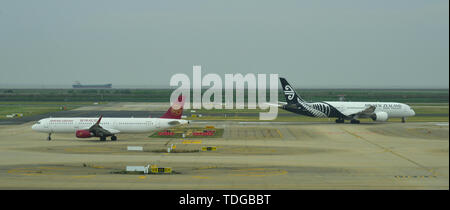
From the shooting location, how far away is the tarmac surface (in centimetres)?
3550

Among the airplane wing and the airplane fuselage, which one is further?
the airplane fuselage

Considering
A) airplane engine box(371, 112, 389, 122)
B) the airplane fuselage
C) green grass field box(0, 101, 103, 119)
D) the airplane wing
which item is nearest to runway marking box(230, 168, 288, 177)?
the airplane fuselage

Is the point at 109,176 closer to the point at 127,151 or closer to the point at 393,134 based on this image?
the point at 127,151

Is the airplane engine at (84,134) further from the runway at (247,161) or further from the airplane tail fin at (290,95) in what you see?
the airplane tail fin at (290,95)

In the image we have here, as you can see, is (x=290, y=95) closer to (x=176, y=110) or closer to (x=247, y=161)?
(x=176, y=110)

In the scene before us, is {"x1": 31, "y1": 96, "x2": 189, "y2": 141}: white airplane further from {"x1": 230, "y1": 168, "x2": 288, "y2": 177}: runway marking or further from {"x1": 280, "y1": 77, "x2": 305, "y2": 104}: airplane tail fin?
{"x1": 280, "y1": 77, "x2": 305, "y2": 104}: airplane tail fin

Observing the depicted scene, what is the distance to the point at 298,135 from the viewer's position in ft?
237

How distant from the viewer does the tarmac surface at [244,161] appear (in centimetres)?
3550

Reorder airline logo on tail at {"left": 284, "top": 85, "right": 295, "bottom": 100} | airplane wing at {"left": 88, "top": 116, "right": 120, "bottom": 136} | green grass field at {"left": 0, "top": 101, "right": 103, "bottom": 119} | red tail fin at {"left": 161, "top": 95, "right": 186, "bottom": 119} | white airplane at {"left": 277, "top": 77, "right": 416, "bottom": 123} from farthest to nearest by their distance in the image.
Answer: green grass field at {"left": 0, "top": 101, "right": 103, "bottom": 119}
airline logo on tail at {"left": 284, "top": 85, "right": 295, "bottom": 100}
white airplane at {"left": 277, "top": 77, "right": 416, "bottom": 123}
red tail fin at {"left": 161, "top": 95, "right": 186, "bottom": 119}
airplane wing at {"left": 88, "top": 116, "right": 120, "bottom": 136}

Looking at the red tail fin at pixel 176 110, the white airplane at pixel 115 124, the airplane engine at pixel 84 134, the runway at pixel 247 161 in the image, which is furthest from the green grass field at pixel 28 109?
the red tail fin at pixel 176 110

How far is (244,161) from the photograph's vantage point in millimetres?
46812

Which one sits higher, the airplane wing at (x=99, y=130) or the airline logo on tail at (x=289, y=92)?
the airline logo on tail at (x=289, y=92)
